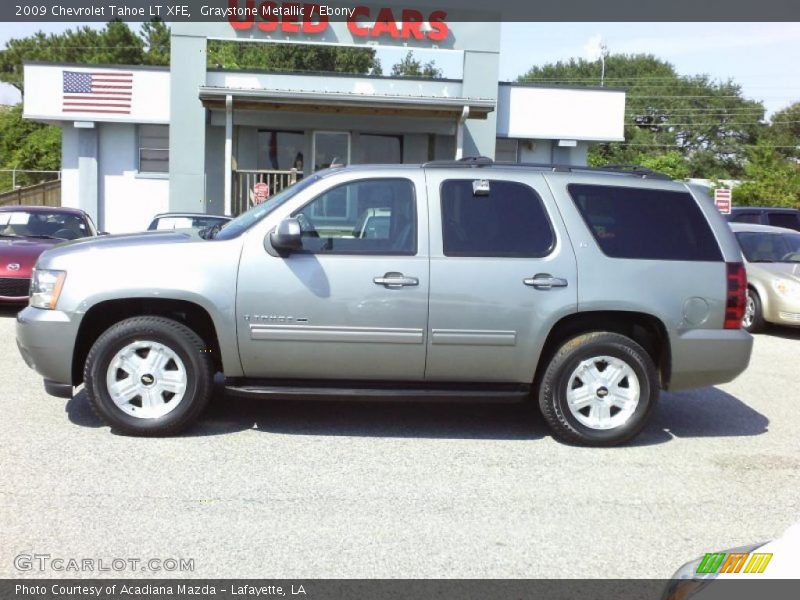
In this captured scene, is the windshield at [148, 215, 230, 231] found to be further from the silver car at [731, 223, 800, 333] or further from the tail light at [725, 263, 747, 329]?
the tail light at [725, 263, 747, 329]

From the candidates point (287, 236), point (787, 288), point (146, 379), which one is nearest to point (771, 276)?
point (787, 288)

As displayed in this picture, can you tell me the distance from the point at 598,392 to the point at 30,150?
37.6m

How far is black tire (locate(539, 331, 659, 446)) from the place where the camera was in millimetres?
6066

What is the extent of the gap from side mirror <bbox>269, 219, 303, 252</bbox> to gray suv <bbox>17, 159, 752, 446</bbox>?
1cm

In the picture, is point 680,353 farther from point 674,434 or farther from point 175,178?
point 175,178

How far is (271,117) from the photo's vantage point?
21.3 meters

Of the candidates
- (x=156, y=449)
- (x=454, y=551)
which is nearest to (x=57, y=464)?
(x=156, y=449)

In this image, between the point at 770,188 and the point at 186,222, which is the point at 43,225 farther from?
the point at 770,188

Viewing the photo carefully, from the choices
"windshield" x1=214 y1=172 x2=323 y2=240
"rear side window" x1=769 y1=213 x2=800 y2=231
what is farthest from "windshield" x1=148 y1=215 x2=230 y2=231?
Result: "rear side window" x1=769 y1=213 x2=800 y2=231

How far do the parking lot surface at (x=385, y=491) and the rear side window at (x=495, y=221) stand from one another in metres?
1.40

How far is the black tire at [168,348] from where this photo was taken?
230 inches

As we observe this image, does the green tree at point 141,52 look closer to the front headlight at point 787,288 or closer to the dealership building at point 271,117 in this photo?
the dealership building at point 271,117

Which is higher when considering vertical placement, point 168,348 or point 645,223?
point 645,223
